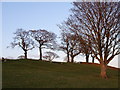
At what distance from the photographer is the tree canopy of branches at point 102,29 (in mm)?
24719

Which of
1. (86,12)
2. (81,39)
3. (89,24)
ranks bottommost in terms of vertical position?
(81,39)

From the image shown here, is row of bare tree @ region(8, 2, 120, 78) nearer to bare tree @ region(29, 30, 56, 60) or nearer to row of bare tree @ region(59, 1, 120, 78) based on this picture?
row of bare tree @ region(59, 1, 120, 78)

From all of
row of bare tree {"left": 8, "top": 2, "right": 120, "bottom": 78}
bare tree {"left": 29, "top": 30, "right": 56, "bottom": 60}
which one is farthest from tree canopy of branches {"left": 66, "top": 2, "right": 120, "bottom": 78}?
bare tree {"left": 29, "top": 30, "right": 56, "bottom": 60}

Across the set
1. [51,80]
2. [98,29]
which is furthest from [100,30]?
[51,80]

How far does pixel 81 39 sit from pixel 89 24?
2.53 metres

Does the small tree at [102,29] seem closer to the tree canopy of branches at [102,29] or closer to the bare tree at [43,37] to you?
the tree canopy of branches at [102,29]

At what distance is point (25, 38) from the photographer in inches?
2645

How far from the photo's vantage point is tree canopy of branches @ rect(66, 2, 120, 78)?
2472 centimetres

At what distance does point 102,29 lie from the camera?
24969 millimetres

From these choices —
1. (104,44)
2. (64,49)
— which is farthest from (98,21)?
(64,49)

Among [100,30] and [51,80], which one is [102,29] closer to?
[100,30]

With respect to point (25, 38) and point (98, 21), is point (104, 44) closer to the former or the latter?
point (98, 21)

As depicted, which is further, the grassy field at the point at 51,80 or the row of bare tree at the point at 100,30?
the row of bare tree at the point at 100,30

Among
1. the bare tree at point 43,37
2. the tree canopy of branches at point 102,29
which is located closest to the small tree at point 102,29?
the tree canopy of branches at point 102,29
